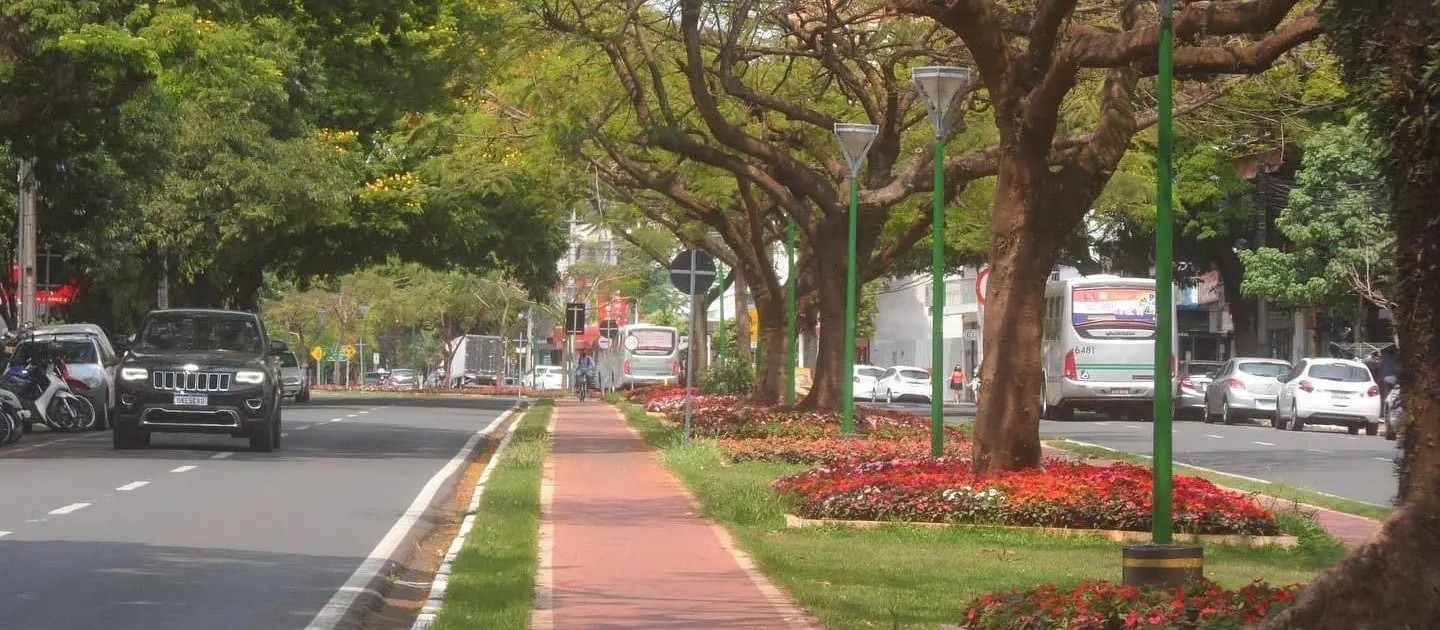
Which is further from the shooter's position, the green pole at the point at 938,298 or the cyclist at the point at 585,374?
the cyclist at the point at 585,374

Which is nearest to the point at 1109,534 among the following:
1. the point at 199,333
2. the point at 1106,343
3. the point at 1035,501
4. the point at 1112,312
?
the point at 1035,501

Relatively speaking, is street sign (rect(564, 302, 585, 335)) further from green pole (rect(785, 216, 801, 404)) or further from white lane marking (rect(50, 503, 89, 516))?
white lane marking (rect(50, 503, 89, 516))

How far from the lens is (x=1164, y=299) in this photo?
35.8 ft

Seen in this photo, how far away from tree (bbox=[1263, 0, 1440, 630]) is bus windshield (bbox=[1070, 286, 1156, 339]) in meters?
40.5

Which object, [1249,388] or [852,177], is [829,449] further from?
[1249,388]

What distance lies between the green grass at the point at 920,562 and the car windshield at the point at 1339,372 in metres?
26.7

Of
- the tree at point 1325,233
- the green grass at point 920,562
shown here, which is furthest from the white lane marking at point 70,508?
the tree at point 1325,233

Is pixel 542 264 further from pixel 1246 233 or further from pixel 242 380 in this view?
pixel 242 380

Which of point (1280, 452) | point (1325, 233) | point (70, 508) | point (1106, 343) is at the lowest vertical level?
point (70, 508)

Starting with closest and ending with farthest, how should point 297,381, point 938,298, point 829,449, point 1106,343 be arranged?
1. point 938,298
2. point 829,449
3. point 1106,343
4. point 297,381

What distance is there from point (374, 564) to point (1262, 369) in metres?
36.4

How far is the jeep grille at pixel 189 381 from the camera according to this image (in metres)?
25.3

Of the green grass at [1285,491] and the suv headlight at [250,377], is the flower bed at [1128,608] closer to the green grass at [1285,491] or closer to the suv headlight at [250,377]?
the green grass at [1285,491]

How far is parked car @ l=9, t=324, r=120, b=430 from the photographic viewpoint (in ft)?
111
